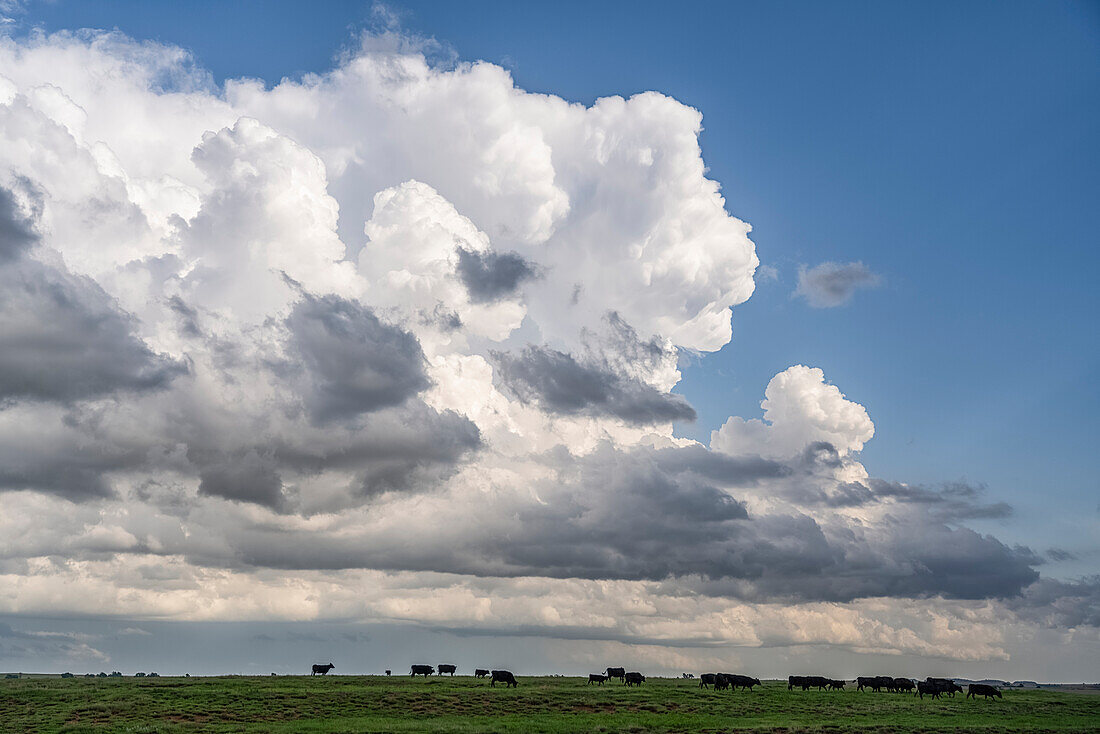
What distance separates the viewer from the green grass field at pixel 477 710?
70750mm

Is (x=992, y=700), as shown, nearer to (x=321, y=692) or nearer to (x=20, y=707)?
(x=321, y=692)

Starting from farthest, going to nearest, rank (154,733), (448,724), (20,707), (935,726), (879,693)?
1. (879,693)
2. (20,707)
3. (935,726)
4. (448,724)
5. (154,733)

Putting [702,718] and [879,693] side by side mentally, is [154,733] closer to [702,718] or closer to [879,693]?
[702,718]

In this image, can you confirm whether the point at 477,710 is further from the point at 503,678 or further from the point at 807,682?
the point at 807,682

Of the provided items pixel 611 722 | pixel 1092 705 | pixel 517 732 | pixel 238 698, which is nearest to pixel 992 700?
pixel 1092 705

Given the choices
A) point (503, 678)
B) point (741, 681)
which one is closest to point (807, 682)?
point (741, 681)

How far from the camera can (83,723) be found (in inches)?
2820

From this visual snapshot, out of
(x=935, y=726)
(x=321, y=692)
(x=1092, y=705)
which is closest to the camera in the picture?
(x=935, y=726)

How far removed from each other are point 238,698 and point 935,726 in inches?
2552

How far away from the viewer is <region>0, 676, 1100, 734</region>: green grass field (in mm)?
70750

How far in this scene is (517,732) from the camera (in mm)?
65250

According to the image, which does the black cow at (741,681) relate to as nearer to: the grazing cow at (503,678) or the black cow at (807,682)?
the black cow at (807,682)

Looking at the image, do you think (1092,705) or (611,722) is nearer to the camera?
(611,722)

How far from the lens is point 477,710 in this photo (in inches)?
3216
